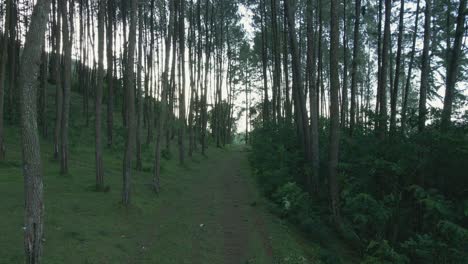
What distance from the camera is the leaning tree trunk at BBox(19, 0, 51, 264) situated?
5.68 metres

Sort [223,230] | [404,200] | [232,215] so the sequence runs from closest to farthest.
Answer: [404,200] < [223,230] < [232,215]

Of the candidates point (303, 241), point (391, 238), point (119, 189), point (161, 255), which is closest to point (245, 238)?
point (303, 241)

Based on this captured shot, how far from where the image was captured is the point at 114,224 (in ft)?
32.2

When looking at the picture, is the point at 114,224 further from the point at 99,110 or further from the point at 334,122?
the point at 334,122

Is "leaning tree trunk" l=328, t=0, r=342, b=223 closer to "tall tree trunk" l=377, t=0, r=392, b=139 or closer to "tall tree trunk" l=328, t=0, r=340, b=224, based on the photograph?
"tall tree trunk" l=328, t=0, r=340, b=224

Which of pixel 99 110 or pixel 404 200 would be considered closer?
pixel 404 200

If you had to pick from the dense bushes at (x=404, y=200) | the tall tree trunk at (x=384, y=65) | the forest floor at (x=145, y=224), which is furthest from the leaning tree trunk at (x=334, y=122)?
the tall tree trunk at (x=384, y=65)

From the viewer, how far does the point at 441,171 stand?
361 inches

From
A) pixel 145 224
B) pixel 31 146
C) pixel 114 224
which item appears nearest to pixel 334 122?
pixel 145 224

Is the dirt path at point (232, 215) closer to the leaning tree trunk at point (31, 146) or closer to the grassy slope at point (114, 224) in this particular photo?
the grassy slope at point (114, 224)

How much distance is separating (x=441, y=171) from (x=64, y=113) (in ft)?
39.5

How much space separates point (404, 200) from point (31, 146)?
864 centimetres

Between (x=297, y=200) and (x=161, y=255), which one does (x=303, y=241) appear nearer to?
(x=297, y=200)

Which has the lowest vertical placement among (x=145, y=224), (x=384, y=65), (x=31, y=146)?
(x=145, y=224)
